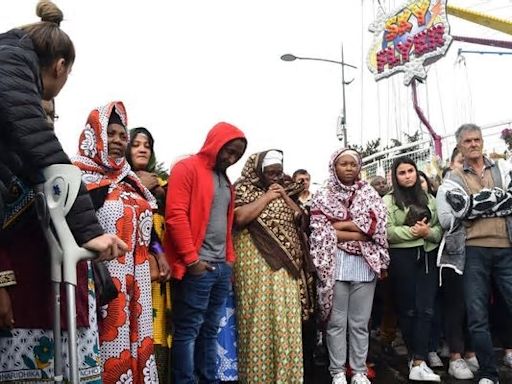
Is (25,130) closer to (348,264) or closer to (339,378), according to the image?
(348,264)

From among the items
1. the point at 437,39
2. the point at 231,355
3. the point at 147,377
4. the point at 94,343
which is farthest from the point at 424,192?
the point at 437,39

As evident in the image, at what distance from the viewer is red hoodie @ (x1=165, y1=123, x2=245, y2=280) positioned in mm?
3334

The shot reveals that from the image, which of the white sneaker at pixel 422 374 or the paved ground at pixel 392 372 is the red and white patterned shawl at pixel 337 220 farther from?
the white sneaker at pixel 422 374

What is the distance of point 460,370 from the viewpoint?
4.21 metres

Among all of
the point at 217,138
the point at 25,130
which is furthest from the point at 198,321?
the point at 25,130

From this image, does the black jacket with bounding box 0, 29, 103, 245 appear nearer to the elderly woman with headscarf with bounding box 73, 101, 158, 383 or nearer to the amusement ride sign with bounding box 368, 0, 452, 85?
the elderly woman with headscarf with bounding box 73, 101, 158, 383

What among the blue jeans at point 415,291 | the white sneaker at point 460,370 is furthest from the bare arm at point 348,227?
the white sneaker at point 460,370

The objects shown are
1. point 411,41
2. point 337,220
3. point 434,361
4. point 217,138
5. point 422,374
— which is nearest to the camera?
point 217,138

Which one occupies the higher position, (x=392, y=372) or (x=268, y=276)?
(x=268, y=276)

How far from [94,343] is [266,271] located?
69.3 inches

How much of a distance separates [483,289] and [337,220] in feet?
3.81

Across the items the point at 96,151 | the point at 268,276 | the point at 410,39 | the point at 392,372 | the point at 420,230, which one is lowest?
the point at 392,372

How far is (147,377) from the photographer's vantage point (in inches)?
110

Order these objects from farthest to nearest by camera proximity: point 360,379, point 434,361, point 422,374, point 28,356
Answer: point 434,361 < point 422,374 < point 360,379 < point 28,356
